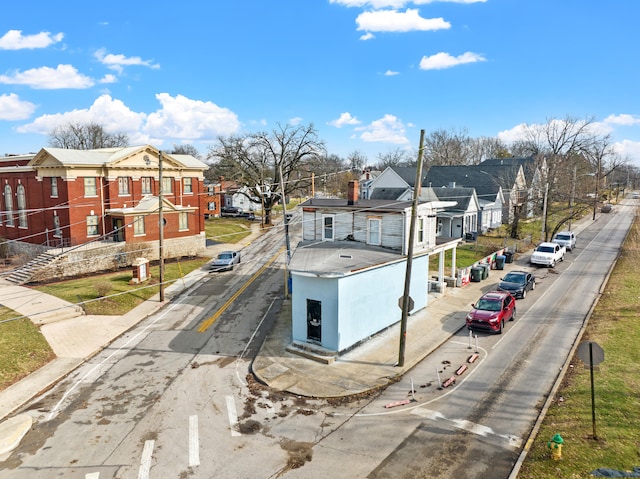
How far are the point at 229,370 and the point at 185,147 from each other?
403 feet

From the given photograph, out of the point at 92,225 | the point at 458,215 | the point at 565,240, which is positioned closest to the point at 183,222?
the point at 92,225

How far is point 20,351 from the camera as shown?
18766 mm

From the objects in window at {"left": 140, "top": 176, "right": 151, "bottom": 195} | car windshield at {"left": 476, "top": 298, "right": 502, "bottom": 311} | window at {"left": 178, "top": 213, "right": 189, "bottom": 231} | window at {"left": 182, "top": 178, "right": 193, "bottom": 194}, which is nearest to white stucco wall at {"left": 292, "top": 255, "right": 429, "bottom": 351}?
car windshield at {"left": 476, "top": 298, "right": 502, "bottom": 311}

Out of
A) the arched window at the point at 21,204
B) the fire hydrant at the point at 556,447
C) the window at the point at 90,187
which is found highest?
the window at the point at 90,187

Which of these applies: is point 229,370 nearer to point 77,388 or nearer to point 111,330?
point 77,388

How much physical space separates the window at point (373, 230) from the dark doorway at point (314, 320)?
646 centimetres

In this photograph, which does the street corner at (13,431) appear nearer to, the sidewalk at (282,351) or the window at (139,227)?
the sidewalk at (282,351)

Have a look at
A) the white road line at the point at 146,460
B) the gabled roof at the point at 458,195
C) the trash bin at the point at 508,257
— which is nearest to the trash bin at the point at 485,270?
the trash bin at the point at 508,257

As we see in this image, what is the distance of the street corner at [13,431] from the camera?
12320mm

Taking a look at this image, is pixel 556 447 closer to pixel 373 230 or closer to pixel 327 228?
pixel 373 230

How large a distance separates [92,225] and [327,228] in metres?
22.9

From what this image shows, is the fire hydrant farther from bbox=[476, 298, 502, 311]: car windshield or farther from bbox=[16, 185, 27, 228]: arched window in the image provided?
bbox=[16, 185, 27, 228]: arched window

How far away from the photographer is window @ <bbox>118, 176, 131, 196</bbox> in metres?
39.2

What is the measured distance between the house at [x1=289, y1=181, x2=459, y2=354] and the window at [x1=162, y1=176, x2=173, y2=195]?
21.9 meters
